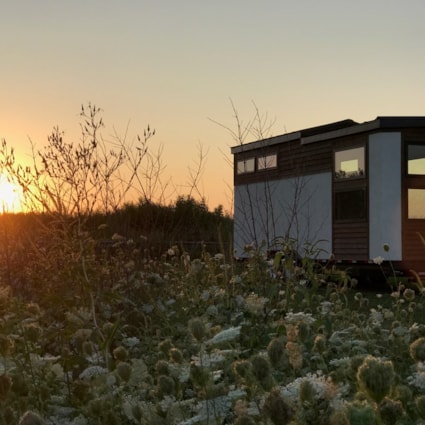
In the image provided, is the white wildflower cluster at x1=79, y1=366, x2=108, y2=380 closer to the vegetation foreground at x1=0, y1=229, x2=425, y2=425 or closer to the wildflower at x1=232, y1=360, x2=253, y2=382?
the vegetation foreground at x1=0, y1=229, x2=425, y2=425

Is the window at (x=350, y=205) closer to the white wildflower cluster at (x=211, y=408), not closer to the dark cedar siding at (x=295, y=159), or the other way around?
the dark cedar siding at (x=295, y=159)

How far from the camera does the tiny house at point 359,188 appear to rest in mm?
13922

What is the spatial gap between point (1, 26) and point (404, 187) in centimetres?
781

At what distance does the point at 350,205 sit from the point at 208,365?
1365cm

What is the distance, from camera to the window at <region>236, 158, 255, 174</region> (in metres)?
18.7

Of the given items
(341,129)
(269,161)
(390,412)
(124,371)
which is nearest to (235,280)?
(124,371)

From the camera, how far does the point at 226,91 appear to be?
10016mm

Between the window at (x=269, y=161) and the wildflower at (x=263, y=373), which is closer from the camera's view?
the wildflower at (x=263, y=373)

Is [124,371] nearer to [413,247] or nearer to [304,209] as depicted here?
[413,247]

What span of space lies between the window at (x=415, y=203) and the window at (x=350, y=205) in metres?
0.89

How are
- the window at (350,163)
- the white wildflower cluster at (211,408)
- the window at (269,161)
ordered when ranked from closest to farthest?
1. the white wildflower cluster at (211,408)
2. the window at (350,163)
3. the window at (269,161)

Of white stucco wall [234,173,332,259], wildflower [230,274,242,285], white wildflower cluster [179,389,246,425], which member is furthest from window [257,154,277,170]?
white wildflower cluster [179,389,246,425]

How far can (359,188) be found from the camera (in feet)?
48.6

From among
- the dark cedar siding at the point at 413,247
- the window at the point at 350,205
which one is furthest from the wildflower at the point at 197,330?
the window at the point at 350,205
